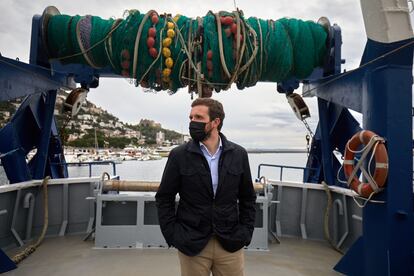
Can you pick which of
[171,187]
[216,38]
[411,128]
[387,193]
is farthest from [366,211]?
[216,38]

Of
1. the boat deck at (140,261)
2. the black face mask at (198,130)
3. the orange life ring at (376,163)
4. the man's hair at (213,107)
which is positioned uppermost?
the man's hair at (213,107)

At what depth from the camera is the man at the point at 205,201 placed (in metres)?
2.04

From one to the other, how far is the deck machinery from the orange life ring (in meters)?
0.09

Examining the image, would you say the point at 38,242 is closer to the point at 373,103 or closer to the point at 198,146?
the point at 198,146

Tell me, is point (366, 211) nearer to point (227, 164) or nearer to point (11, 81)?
point (227, 164)

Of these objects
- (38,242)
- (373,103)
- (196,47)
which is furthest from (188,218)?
(38,242)

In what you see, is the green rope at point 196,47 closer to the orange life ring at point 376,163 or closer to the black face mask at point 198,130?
the orange life ring at point 376,163

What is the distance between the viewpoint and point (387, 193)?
308 cm

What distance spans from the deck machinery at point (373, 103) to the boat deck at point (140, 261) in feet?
2.07

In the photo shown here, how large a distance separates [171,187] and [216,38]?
2.90 meters

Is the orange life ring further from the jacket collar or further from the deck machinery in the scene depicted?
the jacket collar

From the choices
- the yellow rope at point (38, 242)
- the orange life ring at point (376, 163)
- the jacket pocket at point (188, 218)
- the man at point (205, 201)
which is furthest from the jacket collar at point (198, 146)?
the yellow rope at point (38, 242)

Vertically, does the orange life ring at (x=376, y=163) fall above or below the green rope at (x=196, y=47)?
below

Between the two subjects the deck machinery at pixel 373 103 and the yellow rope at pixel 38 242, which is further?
the yellow rope at pixel 38 242
